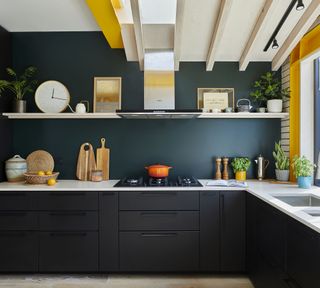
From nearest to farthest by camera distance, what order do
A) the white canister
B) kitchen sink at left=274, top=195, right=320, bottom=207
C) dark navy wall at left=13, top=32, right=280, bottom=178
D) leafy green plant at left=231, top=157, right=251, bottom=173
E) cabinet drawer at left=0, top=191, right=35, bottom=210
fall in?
kitchen sink at left=274, top=195, right=320, bottom=207
cabinet drawer at left=0, top=191, right=35, bottom=210
the white canister
leafy green plant at left=231, top=157, right=251, bottom=173
dark navy wall at left=13, top=32, right=280, bottom=178

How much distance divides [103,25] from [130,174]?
5.22 feet

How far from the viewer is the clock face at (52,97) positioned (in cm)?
313

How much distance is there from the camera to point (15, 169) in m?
2.98

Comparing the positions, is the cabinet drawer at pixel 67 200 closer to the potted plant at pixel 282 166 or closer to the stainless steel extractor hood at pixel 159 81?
the stainless steel extractor hood at pixel 159 81

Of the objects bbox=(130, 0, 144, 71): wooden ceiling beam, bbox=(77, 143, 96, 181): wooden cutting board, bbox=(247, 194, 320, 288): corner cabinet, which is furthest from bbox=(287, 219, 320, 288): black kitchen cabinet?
bbox=(77, 143, 96, 181): wooden cutting board

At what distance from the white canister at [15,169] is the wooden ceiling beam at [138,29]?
65.2 inches

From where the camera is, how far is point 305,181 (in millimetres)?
2502

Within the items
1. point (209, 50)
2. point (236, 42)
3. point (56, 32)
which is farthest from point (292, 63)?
point (56, 32)

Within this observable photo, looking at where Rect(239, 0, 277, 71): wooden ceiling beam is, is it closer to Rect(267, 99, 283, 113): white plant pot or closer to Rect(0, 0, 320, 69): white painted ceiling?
Rect(0, 0, 320, 69): white painted ceiling

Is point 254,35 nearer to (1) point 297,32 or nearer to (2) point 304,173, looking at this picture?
(1) point 297,32

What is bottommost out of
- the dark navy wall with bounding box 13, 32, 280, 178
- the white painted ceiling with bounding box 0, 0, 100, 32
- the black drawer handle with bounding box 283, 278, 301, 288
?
the black drawer handle with bounding box 283, 278, 301, 288

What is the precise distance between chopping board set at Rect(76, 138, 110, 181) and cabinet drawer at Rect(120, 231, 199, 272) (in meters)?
0.83

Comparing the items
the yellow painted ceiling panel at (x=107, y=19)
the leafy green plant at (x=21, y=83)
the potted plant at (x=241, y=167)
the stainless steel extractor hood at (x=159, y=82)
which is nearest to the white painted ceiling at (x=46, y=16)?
the yellow painted ceiling panel at (x=107, y=19)

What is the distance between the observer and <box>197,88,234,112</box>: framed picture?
3.21 metres
